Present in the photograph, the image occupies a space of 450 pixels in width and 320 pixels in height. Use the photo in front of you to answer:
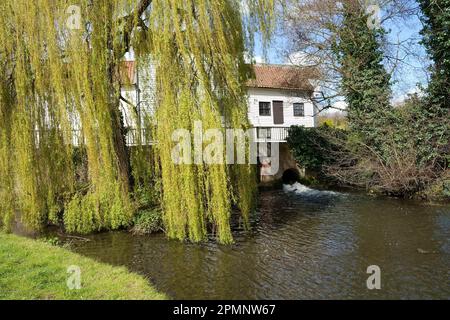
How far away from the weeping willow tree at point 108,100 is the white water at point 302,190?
8726 mm

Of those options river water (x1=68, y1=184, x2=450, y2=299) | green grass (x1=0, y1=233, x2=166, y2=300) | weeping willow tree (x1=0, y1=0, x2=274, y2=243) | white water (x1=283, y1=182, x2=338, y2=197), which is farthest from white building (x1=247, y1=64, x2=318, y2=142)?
green grass (x1=0, y1=233, x2=166, y2=300)

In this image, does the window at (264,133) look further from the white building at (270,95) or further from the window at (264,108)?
the window at (264,108)

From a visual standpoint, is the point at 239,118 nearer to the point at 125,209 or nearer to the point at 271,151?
the point at 125,209

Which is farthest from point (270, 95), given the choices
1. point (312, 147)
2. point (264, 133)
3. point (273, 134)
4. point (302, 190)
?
point (302, 190)

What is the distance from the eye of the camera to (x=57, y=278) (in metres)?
5.25

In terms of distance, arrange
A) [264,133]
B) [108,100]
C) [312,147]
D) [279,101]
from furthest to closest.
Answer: [279,101] → [264,133] → [312,147] → [108,100]

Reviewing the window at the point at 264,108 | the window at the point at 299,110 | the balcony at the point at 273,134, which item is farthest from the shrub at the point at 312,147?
the window at the point at 299,110

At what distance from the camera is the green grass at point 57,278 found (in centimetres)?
472

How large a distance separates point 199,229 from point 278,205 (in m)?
6.85

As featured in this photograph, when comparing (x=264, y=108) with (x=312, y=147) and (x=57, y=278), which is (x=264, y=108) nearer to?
(x=312, y=147)

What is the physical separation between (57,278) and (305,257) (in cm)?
436

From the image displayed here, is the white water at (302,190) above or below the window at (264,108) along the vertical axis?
below

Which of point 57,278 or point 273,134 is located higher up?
point 273,134

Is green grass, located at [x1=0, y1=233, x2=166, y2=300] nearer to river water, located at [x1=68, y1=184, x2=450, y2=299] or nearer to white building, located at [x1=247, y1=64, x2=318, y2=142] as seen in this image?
river water, located at [x1=68, y1=184, x2=450, y2=299]
